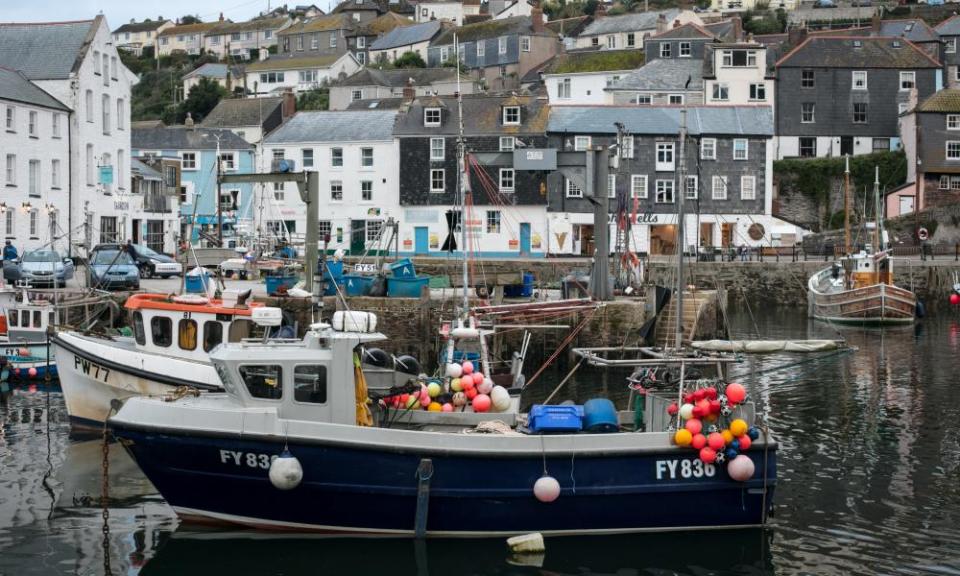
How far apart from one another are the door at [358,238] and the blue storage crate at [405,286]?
23.3 m

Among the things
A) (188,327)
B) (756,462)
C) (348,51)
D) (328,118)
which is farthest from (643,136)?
(348,51)

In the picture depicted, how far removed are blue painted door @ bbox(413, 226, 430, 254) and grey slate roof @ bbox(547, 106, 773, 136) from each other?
285 inches

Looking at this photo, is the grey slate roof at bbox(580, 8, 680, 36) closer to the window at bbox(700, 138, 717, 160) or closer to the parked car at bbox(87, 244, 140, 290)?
the window at bbox(700, 138, 717, 160)

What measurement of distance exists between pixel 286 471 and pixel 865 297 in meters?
33.9

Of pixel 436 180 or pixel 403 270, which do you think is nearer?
pixel 403 270

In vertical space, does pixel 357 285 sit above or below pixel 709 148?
below

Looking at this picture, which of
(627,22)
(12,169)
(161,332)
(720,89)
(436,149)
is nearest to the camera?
(161,332)

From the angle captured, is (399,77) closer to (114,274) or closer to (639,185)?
(639,185)

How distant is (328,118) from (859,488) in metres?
45.3

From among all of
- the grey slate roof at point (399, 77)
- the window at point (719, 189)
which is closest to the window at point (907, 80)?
the window at point (719, 189)

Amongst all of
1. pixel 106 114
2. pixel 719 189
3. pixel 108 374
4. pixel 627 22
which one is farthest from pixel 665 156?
pixel 108 374

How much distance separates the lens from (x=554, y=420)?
15891mm

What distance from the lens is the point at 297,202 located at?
58719 millimetres

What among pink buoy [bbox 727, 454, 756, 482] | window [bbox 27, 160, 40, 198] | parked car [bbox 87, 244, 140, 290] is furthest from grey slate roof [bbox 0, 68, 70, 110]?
pink buoy [bbox 727, 454, 756, 482]
